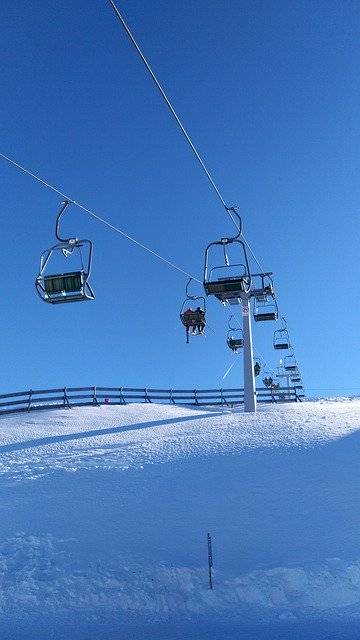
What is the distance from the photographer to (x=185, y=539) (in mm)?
10414

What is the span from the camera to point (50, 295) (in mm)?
14734

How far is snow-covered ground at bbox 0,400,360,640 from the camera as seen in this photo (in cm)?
830

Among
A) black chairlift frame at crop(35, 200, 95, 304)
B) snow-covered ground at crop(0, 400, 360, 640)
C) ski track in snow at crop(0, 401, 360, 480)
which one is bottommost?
snow-covered ground at crop(0, 400, 360, 640)

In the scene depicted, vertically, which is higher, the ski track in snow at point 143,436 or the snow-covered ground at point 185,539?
the ski track in snow at point 143,436

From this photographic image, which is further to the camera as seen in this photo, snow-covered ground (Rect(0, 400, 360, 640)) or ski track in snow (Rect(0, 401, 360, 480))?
ski track in snow (Rect(0, 401, 360, 480))

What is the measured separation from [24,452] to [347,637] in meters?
12.0

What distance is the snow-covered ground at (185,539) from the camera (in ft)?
27.2

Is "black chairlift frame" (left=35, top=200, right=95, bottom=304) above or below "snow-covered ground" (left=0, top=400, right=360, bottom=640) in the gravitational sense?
above

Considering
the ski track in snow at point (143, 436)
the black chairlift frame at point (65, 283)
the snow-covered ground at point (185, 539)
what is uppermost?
the black chairlift frame at point (65, 283)

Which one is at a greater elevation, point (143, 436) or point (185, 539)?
point (143, 436)

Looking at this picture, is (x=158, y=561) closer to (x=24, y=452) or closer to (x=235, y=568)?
(x=235, y=568)

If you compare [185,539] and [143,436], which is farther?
[143,436]

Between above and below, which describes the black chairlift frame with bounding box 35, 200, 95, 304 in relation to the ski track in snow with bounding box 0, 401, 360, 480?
above

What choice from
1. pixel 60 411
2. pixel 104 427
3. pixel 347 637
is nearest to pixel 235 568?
pixel 347 637
